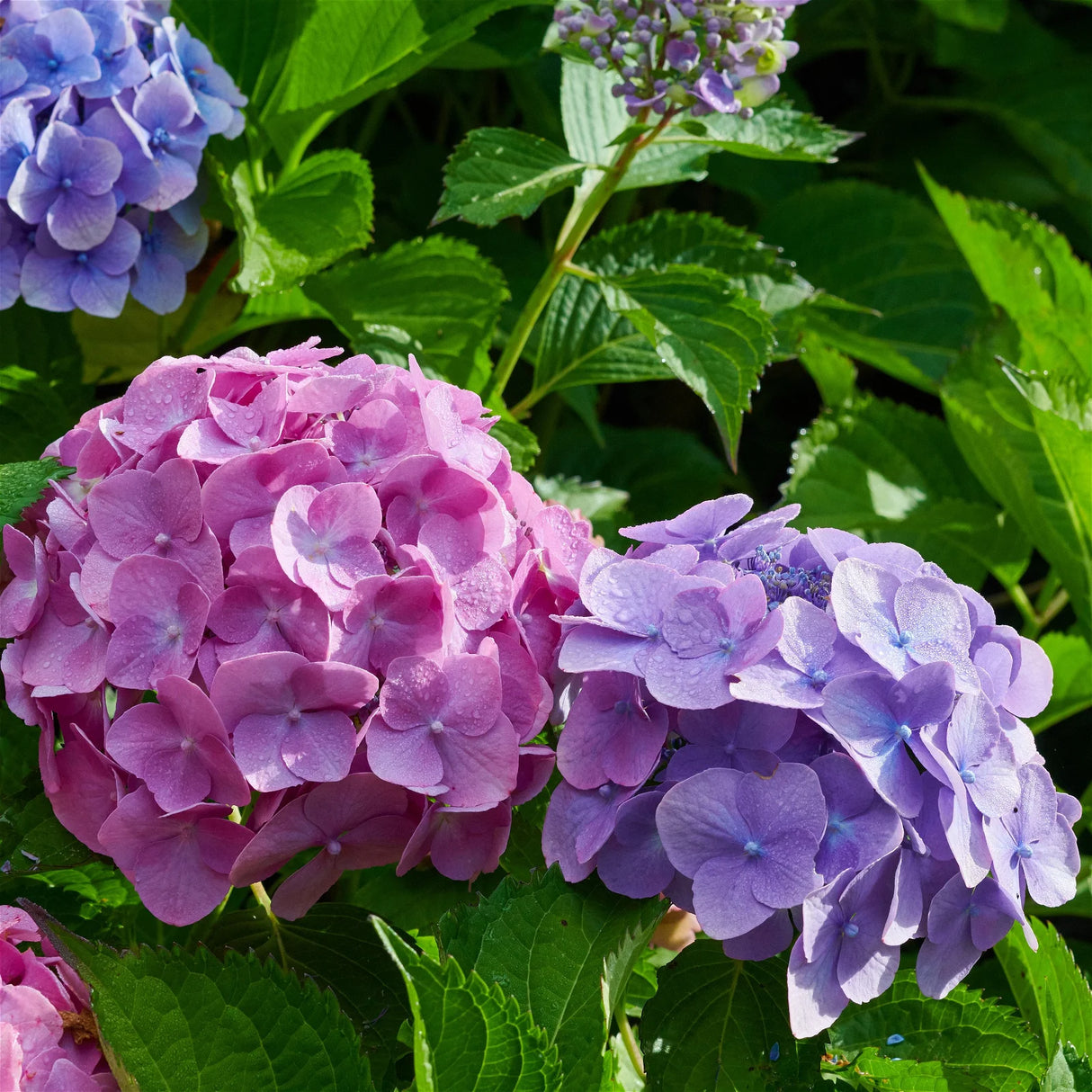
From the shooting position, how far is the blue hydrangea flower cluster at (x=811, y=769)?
60cm

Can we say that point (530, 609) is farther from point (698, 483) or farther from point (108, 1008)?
point (698, 483)

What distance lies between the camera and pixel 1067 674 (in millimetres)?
1283

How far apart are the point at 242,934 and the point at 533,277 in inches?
38.7

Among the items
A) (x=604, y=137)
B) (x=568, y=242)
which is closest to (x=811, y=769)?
(x=568, y=242)

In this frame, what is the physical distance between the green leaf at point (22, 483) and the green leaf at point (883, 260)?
1.18 m

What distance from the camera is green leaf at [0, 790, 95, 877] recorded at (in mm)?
736

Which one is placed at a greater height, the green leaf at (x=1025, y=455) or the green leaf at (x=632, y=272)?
the green leaf at (x=632, y=272)

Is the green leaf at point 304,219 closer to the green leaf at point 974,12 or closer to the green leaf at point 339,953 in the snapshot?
the green leaf at point 339,953

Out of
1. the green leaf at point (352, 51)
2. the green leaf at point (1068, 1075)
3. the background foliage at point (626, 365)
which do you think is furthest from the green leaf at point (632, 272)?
the green leaf at point (1068, 1075)

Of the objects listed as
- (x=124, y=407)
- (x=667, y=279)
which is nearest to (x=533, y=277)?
(x=667, y=279)

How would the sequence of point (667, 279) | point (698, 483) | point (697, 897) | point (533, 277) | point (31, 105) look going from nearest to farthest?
point (697, 897)
point (31, 105)
point (667, 279)
point (533, 277)
point (698, 483)

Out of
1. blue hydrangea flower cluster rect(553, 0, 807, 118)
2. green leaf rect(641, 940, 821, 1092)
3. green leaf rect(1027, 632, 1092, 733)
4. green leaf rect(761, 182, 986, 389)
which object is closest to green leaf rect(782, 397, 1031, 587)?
green leaf rect(1027, 632, 1092, 733)

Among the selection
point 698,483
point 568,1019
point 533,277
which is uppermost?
point 568,1019

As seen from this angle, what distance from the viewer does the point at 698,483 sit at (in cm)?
173
